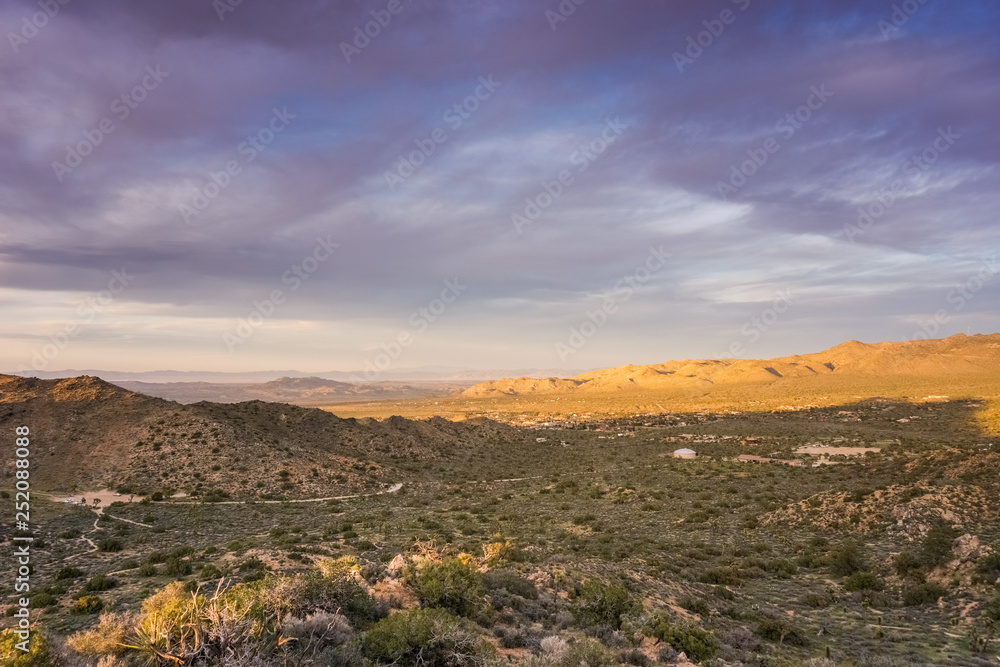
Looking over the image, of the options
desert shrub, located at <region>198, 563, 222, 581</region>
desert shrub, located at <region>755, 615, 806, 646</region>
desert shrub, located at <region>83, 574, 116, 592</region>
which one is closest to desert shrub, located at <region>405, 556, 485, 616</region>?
desert shrub, located at <region>198, 563, 222, 581</region>

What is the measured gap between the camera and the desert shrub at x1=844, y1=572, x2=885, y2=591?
17.7 meters

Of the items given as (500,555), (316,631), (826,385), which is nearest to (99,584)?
(316,631)

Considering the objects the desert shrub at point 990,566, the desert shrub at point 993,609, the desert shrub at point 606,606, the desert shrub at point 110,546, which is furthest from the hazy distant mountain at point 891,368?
the desert shrub at point 110,546

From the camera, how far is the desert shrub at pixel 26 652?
779 centimetres

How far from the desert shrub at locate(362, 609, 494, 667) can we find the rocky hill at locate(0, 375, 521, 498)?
3107 cm

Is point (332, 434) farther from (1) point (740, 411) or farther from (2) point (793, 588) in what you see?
(1) point (740, 411)

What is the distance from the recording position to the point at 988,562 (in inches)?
664

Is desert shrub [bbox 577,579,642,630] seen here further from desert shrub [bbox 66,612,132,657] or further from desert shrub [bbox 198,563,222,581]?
desert shrub [bbox 198,563,222,581]

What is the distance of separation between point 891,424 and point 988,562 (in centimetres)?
7036

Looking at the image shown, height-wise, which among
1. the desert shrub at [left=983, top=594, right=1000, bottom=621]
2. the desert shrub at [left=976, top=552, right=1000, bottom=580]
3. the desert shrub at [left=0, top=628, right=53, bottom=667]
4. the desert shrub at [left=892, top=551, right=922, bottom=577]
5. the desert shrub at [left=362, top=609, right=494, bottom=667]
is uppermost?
the desert shrub at [left=0, top=628, right=53, bottom=667]

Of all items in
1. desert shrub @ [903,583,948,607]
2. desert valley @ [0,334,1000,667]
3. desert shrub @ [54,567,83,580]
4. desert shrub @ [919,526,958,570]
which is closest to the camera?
desert valley @ [0,334,1000,667]

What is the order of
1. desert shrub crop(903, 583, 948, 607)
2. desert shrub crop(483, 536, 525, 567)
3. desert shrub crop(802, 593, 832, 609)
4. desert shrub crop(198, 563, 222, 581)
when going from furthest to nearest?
desert shrub crop(483, 536, 525, 567), desert shrub crop(198, 563, 222, 581), desert shrub crop(802, 593, 832, 609), desert shrub crop(903, 583, 948, 607)

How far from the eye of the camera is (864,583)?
700 inches

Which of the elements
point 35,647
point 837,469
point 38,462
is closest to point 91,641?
point 35,647
